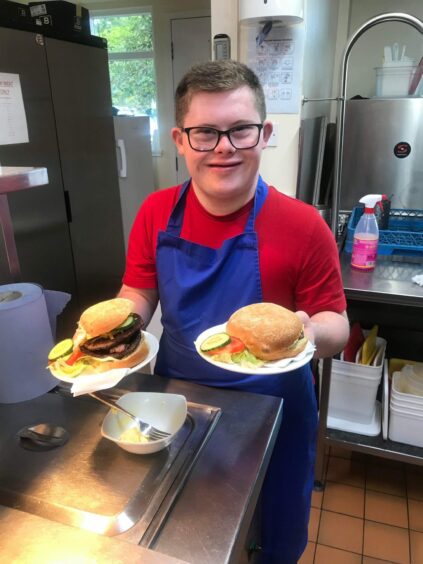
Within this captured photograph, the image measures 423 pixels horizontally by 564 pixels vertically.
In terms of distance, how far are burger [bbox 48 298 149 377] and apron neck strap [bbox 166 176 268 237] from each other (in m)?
0.30

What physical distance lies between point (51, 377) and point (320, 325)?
25.9 inches

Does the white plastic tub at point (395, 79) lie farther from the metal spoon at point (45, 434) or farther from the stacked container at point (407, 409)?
the metal spoon at point (45, 434)

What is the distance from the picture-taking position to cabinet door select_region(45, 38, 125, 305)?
8.16 feet

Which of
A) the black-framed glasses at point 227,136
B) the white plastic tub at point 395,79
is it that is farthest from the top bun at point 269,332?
the white plastic tub at point 395,79

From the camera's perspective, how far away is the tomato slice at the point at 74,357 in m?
0.88

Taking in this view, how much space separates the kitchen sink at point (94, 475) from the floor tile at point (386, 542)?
3.88 ft

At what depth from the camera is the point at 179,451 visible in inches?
33.0

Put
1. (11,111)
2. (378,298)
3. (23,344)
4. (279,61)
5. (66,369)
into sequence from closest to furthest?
(66,369) → (23,344) → (378,298) → (279,61) → (11,111)

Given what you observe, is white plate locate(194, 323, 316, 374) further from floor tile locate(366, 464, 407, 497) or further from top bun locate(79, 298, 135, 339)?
floor tile locate(366, 464, 407, 497)

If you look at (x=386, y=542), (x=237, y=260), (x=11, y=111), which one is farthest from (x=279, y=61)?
(x=386, y=542)

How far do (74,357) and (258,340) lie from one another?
14.8 inches

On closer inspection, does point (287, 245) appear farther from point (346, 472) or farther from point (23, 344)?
point (346, 472)

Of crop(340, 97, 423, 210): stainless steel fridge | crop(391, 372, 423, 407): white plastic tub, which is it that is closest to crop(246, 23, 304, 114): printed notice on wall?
crop(340, 97, 423, 210): stainless steel fridge

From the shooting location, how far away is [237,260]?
111cm
